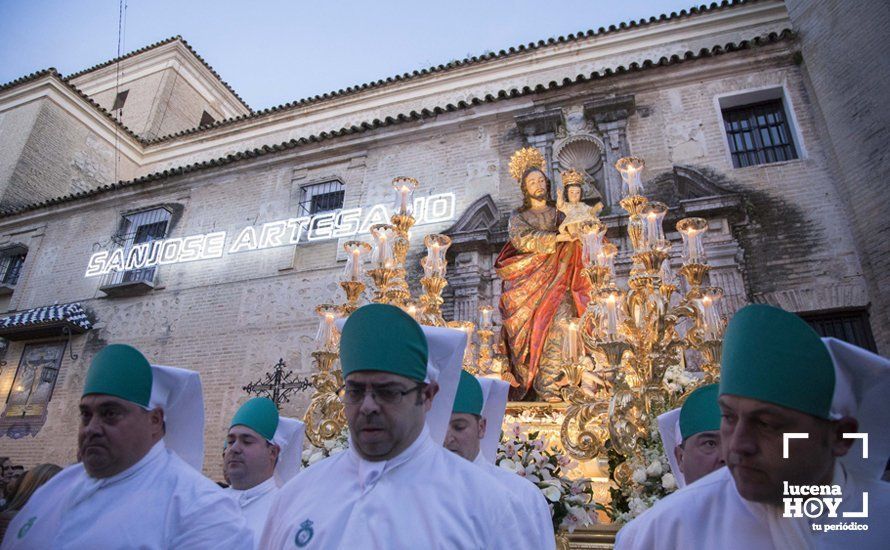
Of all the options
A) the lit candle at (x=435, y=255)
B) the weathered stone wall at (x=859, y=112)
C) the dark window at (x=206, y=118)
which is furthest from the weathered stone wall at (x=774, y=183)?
the dark window at (x=206, y=118)

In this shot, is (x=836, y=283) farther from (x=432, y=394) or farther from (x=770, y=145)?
(x=432, y=394)

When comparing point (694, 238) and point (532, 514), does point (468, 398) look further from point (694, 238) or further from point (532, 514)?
point (694, 238)

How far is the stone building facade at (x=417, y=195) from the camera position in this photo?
26.2 ft

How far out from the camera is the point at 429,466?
1.92m

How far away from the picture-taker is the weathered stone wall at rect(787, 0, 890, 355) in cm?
715

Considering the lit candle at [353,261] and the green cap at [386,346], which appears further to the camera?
the lit candle at [353,261]

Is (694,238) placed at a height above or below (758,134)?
below

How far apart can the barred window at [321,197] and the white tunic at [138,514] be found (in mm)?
9549

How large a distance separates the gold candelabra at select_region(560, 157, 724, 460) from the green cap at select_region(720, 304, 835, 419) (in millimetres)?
2960

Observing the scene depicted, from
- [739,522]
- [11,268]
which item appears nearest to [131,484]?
[739,522]

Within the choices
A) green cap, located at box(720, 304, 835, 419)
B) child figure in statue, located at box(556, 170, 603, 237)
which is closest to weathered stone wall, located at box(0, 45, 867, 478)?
child figure in statue, located at box(556, 170, 603, 237)

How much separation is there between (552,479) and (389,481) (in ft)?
8.13

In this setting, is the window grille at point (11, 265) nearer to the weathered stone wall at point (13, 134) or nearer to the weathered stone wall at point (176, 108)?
the weathered stone wall at point (13, 134)

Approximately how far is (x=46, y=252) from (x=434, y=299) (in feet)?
43.3
